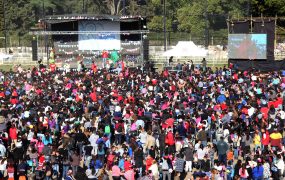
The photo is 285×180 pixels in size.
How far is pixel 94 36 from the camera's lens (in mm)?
49219

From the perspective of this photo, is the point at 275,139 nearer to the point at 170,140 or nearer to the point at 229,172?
the point at 229,172

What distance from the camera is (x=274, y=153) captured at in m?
18.7

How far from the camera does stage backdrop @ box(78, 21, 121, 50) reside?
49312 millimetres

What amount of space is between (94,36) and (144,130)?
91.9 feet

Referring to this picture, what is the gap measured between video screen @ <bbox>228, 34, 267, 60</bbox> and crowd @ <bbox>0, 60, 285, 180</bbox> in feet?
41.2

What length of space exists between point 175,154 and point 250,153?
2449mm

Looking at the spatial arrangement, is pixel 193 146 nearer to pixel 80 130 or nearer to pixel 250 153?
pixel 250 153

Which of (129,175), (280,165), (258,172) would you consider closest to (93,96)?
(129,175)

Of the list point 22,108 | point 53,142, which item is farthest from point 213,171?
point 22,108

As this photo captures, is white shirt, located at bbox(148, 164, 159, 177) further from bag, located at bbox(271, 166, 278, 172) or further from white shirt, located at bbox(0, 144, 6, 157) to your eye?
white shirt, located at bbox(0, 144, 6, 157)

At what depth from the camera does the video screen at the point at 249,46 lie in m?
45.3

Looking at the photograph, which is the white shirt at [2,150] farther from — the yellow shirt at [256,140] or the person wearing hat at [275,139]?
the person wearing hat at [275,139]

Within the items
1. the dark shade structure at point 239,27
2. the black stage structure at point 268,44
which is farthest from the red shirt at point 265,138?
the dark shade structure at point 239,27

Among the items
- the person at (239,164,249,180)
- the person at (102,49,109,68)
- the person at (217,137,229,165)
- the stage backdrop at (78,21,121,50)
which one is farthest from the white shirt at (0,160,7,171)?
the stage backdrop at (78,21,121,50)
